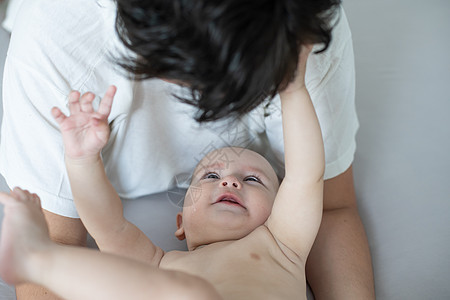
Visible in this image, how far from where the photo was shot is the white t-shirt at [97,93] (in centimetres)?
76

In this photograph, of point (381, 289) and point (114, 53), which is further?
point (381, 289)

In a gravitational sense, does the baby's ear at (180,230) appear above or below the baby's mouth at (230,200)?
below

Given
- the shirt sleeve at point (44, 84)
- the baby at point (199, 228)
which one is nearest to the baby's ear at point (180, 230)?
the baby at point (199, 228)

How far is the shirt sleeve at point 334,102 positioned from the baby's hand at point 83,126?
1.09 ft

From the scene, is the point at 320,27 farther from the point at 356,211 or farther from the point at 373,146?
the point at 373,146

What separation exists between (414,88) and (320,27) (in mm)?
849

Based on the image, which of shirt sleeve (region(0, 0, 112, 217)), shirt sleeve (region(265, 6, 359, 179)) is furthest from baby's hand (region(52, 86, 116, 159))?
shirt sleeve (region(265, 6, 359, 179))

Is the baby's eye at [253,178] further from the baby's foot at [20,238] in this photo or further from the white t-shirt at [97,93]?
the baby's foot at [20,238]

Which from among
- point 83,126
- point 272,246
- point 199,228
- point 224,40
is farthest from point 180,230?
point 224,40

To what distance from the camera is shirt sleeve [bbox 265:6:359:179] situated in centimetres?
86

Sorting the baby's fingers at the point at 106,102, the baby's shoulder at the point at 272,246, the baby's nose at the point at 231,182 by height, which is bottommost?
the baby's shoulder at the point at 272,246

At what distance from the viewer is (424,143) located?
1.17 metres

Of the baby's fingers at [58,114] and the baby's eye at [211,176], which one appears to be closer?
the baby's fingers at [58,114]

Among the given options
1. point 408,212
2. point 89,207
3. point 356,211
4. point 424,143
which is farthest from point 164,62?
point 424,143
